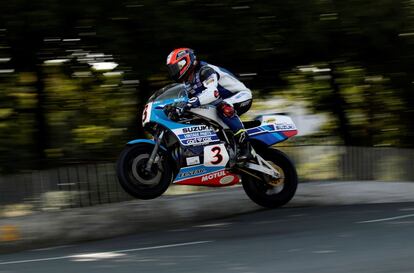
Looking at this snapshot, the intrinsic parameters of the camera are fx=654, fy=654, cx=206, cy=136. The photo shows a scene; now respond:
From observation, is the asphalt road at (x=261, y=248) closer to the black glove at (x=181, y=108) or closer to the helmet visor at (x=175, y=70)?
the black glove at (x=181, y=108)

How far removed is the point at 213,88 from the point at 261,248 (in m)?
2.47

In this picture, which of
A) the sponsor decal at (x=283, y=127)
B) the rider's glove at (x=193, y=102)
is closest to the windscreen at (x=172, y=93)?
the rider's glove at (x=193, y=102)

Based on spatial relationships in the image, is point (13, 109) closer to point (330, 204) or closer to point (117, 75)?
point (117, 75)

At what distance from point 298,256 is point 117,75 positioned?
6694 mm

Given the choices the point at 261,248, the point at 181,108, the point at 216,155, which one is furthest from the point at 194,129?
the point at 261,248

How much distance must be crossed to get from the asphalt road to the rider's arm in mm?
1726

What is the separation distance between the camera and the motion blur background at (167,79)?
11180mm

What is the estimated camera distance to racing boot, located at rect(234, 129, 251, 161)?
29.9 feet

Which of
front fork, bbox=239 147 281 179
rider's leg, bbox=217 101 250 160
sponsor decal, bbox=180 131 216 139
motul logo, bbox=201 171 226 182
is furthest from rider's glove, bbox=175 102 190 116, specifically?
front fork, bbox=239 147 281 179

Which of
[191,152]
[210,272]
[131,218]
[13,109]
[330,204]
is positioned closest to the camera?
[210,272]

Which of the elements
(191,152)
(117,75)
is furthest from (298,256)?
(117,75)

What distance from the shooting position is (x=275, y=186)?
957 cm

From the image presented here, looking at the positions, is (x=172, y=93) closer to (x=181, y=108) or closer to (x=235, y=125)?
(x=181, y=108)

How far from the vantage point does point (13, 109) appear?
12438mm
